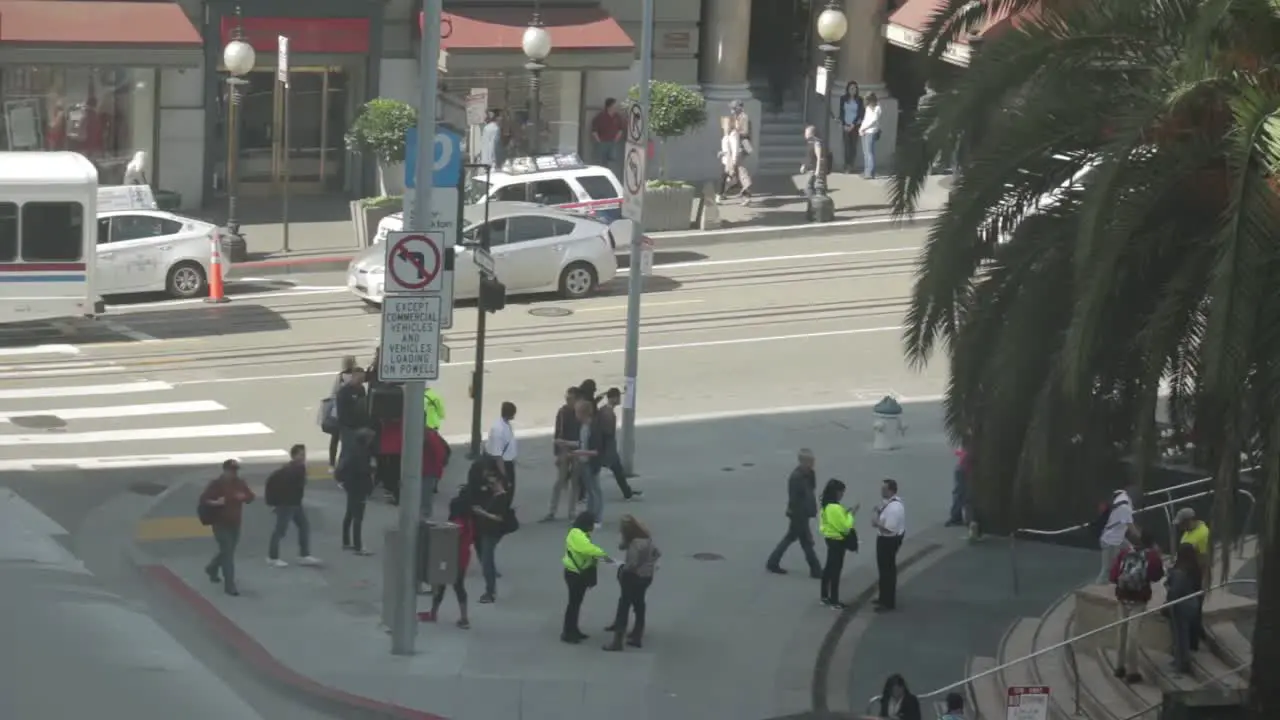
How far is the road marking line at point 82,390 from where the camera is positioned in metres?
28.3

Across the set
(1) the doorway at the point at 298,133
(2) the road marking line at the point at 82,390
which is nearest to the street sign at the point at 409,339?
(2) the road marking line at the point at 82,390

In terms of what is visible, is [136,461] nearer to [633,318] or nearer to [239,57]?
[633,318]

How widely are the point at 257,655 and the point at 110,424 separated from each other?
341 inches

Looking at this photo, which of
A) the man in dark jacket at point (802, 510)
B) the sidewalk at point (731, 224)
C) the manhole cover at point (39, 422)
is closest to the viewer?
the man in dark jacket at point (802, 510)

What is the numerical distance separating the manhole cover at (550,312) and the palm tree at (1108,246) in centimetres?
1634

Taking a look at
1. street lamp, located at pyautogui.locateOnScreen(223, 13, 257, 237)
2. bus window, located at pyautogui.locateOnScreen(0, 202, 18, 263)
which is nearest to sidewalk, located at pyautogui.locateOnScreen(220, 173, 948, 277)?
street lamp, located at pyautogui.locateOnScreen(223, 13, 257, 237)

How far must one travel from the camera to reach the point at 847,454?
27.4 meters

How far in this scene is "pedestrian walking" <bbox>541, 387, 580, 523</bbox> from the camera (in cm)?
2391

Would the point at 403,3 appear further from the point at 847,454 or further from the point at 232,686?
the point at 232,686

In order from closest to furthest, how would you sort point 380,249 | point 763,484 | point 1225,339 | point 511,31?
point 1225,339 < point 763,484 < point 380,249 < point 511,31

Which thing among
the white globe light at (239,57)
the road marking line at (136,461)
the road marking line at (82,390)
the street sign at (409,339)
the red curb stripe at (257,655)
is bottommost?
the red curb stripe at (257,655)

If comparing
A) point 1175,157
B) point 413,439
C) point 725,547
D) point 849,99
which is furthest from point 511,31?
point 1175,157

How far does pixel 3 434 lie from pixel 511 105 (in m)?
18.1

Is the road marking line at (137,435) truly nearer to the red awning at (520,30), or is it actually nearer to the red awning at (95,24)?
Answer: the red awning at (95,24)
